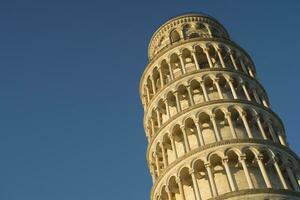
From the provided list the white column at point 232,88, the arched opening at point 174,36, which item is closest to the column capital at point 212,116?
the white column at point 232,88

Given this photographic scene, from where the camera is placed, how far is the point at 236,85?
3184cm

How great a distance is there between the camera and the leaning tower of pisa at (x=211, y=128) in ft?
85.6

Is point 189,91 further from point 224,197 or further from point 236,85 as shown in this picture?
point 224,197

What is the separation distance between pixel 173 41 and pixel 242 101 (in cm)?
978

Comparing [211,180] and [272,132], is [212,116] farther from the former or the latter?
[211,180]

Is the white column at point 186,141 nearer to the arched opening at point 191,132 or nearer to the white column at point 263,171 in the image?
the arched opening at point 191,132

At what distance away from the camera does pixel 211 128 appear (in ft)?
94.7

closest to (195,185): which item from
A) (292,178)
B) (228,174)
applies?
(228,174)

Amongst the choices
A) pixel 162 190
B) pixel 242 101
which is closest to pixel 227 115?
pixel 242 101

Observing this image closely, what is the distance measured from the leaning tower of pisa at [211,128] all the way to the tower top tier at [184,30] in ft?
2.89

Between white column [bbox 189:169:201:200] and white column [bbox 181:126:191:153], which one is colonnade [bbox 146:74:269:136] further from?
white column [bbox 189:169:201:200]

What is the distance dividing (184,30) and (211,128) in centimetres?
1154

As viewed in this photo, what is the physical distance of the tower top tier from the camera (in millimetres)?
37562

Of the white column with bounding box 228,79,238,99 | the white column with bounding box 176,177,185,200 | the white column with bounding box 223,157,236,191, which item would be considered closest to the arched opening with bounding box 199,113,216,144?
the white column with bounding box 223,157,236,191
